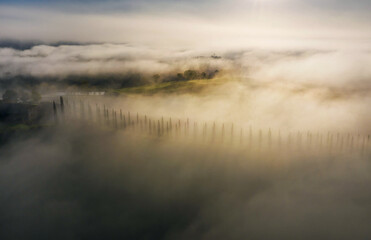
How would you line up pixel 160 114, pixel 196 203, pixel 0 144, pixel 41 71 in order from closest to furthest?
pixel 196 203
pixel 0 144
pixel 160 114
pixel 41 71

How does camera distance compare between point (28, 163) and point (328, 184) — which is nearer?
point (328, 184)

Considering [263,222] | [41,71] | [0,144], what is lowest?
[263,222]

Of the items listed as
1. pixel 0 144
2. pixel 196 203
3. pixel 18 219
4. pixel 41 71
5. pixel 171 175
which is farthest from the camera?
pixel 41 71

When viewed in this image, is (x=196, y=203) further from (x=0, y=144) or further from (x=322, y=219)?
(x=0, y=144)

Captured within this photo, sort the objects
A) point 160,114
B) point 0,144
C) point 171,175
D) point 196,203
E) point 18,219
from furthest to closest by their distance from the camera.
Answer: point 160,114
point 0,144
point 171,175
point 196,203
point 18,219

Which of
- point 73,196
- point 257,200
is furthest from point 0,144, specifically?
point 257,200

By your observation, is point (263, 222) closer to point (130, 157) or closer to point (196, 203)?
point (196, 203)

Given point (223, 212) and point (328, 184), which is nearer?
point (223, 212)

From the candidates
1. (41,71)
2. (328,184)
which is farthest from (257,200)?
(41,71)

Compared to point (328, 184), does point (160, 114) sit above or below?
above
